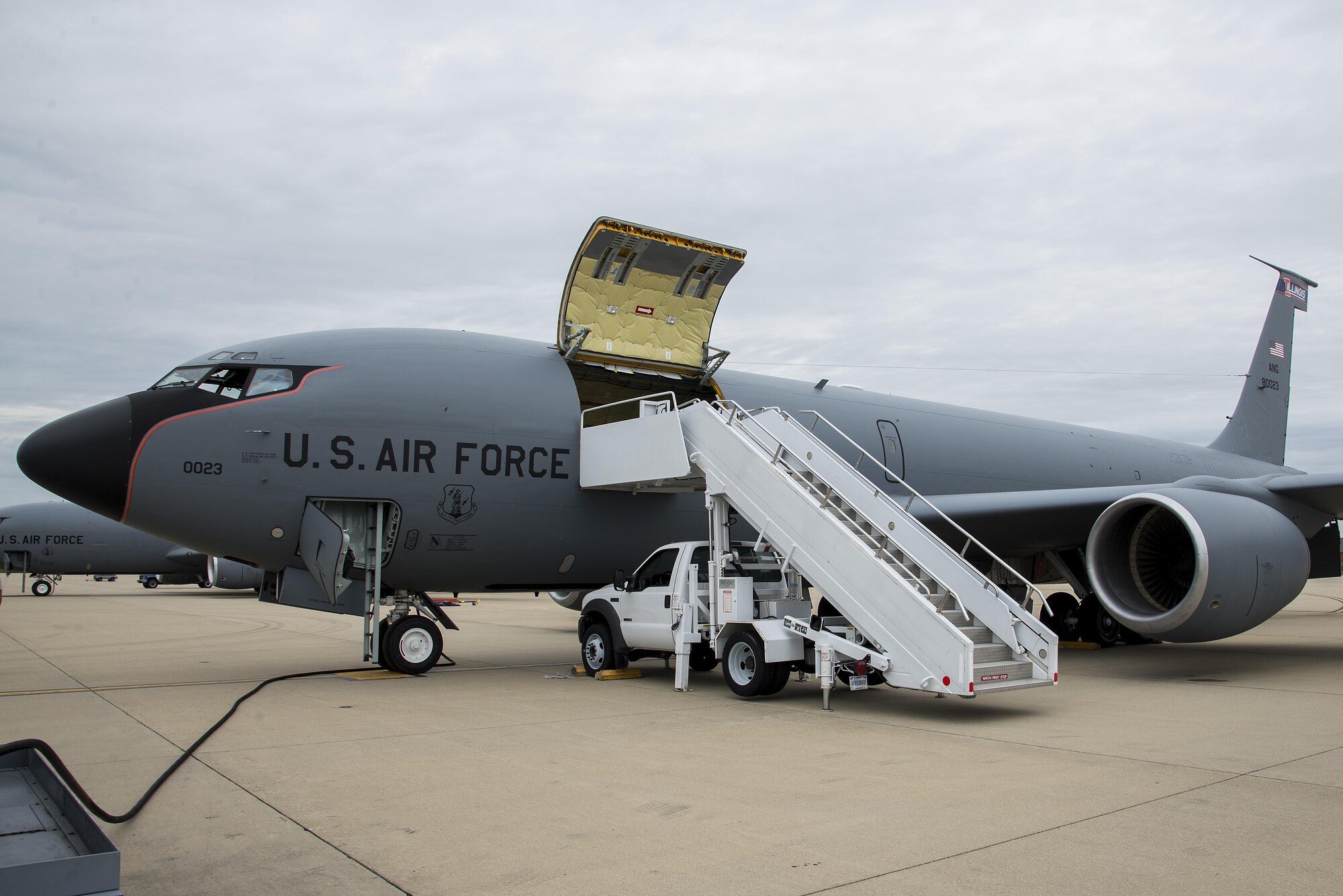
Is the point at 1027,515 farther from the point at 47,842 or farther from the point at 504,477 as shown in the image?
the point at 47,842

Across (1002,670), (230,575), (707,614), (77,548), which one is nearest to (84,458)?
(707,614)

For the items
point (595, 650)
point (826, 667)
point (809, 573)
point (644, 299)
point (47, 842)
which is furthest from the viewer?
point (644, 299)

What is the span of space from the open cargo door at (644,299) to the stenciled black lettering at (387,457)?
8.51 feet

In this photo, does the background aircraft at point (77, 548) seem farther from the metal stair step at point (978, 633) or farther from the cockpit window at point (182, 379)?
the metal stair step at point (978, 633)

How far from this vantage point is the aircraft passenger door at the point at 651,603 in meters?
10.9

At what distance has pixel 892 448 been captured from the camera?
1492 cm

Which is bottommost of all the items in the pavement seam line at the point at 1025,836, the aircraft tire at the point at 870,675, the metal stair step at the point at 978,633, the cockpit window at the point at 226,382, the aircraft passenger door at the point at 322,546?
the pavement seam line at the point at 1025,836

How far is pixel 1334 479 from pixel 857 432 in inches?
237

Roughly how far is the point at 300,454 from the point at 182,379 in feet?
5.17

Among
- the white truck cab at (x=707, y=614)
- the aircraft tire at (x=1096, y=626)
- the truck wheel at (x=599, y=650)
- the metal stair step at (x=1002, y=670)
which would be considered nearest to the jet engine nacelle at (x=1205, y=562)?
the metal stair step at (x=1002, y=670)

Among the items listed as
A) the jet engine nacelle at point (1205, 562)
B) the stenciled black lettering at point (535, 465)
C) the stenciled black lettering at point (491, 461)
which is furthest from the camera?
the stenciled black lettering at point (535, 465)

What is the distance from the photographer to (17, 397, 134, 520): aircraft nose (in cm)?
973

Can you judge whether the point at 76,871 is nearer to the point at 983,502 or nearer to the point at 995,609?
the point at 995,609

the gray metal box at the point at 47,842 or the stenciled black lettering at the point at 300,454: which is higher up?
the stenciled black lettering at the point at 300,454
